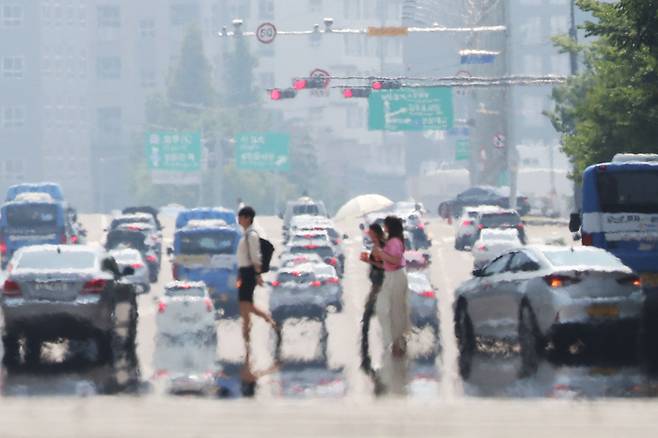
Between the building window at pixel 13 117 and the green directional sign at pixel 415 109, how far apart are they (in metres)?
88.1

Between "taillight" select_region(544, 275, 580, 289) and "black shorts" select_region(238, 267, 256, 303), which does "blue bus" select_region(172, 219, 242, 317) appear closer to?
"black shorts" select_region(238, 267, 256, 303)

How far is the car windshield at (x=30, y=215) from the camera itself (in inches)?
2195

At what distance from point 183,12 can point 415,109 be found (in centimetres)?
10391

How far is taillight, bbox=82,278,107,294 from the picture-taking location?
23438mm

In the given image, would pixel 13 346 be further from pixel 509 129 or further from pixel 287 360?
pixel 509 129

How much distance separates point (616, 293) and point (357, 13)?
566 ft

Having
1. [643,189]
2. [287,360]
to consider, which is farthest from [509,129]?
[287,360]

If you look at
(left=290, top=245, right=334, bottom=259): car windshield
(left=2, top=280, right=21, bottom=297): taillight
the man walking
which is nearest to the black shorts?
the man walking

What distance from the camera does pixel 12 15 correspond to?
178 metres

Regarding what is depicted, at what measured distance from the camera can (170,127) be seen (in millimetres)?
166625

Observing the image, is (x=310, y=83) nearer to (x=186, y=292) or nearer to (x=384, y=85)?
(x=384, y=85)

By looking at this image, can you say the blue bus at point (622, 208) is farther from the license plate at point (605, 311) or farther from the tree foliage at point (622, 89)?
the tree foliage at point (622, 89)

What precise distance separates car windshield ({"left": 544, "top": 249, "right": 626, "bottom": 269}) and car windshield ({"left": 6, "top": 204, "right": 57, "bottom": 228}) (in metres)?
33.9

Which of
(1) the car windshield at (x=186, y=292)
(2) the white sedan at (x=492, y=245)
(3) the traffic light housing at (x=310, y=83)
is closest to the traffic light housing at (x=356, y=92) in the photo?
(3) the traffic light housing at (x=310, y=83)
